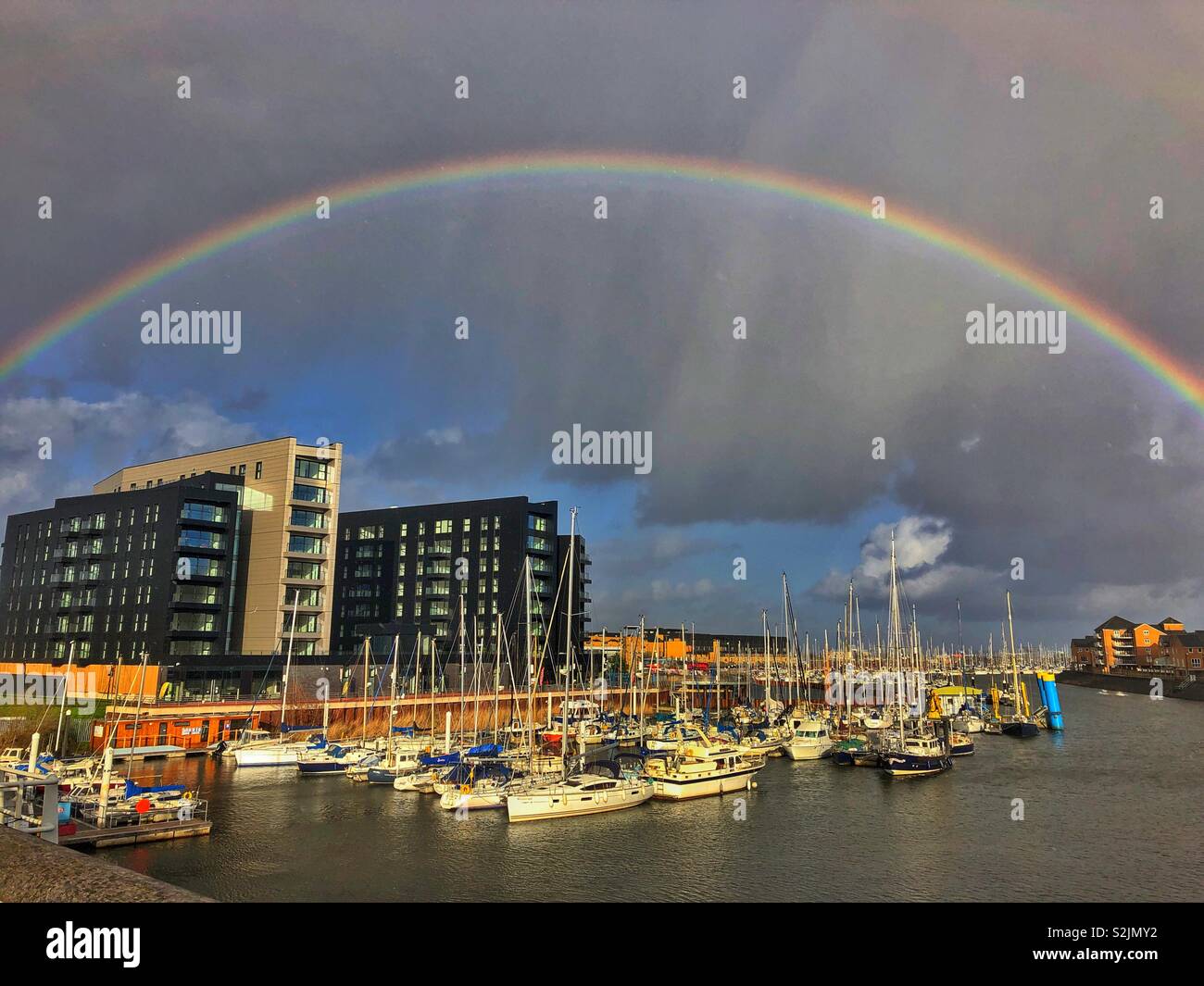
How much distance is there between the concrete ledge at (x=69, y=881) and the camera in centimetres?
1056

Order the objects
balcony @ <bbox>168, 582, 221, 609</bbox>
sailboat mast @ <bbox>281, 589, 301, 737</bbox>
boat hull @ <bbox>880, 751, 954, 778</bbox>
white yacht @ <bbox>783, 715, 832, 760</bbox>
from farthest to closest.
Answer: balcony @ <bbox>168, 582, 221, 609</bbox>
sailboat mast @ <bbox>281, 589, 301, 737</bbox>
white yacht @ <bbox>783, 715, 832, 760</bbox>
boat hull @ <bbox>880, 751, 954, 778</bbox>

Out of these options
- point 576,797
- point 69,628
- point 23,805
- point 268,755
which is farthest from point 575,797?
point 69,628

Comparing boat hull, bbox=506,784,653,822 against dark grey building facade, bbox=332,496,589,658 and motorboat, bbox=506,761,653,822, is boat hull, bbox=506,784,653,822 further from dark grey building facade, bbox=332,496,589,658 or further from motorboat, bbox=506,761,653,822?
dark grey building facade, bbox=332,496,589,658

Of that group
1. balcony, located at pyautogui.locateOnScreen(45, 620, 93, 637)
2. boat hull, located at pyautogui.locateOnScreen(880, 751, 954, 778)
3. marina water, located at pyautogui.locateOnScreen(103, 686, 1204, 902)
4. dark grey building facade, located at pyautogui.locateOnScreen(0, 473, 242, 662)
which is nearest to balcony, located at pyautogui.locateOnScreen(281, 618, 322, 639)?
dark grey building facade, located at pyautogui.locateOnScreen(0, 473, 242, 662)

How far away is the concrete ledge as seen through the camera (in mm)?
10562

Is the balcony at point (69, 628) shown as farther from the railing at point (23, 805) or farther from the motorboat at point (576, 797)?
the motorboat at point (576, 797)

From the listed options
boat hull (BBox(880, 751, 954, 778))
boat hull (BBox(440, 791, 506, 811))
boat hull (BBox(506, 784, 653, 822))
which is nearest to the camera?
boat hull (BBox(506, 784, 653, 822))

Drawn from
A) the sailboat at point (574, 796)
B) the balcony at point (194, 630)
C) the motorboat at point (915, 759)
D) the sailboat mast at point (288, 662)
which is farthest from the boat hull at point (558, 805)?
the balcony at point (194, 630)

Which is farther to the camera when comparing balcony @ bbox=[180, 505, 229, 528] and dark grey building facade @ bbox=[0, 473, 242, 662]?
balcony @ bbox=[180, 505, 229, 528]

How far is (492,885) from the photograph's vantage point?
3722cm
